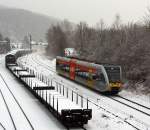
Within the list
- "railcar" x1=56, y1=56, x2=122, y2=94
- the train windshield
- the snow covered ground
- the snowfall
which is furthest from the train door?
the train windshield

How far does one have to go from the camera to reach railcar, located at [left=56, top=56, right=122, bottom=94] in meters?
33.1

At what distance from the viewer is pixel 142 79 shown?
37.9 m

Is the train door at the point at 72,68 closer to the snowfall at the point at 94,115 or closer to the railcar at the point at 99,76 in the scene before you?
the railcar at the point at 99,76

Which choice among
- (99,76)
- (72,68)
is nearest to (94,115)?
(99,76)

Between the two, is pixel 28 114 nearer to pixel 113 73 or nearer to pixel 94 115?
pixel 94 115

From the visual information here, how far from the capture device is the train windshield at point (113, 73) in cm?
3325

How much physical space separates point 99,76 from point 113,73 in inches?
52.4

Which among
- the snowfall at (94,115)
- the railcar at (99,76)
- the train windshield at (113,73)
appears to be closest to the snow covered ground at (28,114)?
the snowfall at (94,115)

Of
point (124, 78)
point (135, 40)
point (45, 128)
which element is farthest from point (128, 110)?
point (135, 40)

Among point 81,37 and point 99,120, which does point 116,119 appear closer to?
point 99,120

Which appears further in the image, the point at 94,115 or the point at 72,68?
the point at 72,68

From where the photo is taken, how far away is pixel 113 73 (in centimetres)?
3353

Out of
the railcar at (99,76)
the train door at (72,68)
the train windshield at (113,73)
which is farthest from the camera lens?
the train door at (72,68)

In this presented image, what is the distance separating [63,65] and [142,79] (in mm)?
Answer: 14273
